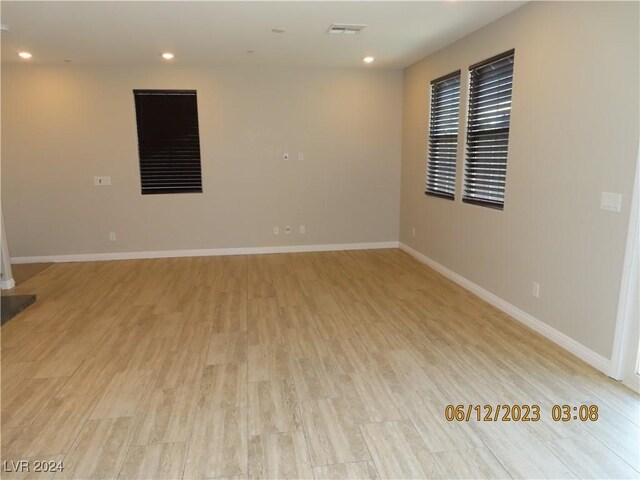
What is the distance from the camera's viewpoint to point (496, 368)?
2861mm

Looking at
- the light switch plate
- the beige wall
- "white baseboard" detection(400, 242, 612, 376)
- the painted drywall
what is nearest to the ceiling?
the beige wall

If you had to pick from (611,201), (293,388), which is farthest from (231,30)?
(611,201)

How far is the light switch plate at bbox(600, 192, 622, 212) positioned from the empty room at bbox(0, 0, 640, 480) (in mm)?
17

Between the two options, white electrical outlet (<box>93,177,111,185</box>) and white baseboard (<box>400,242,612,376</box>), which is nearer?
white baseboard (<box>400,242,612,376</box>)

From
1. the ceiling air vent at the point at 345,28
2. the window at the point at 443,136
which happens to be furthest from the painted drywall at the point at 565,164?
the ceiling air vent at the point at 345,28

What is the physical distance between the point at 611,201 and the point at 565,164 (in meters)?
0.50

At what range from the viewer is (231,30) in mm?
4016

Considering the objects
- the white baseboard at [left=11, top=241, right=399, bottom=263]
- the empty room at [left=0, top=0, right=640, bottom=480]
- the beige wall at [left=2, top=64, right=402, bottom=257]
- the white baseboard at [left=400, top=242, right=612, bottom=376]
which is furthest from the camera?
the white baseboard at [left=11, top=241, right=399, bottom=263]

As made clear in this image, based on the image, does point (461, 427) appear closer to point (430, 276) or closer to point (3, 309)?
point (430, 276)

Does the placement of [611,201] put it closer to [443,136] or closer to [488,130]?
[488,130]

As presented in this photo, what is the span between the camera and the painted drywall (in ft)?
8.73

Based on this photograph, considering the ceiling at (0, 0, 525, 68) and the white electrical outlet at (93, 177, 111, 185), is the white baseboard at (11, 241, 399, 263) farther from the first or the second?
the ceiling at (0, 0, 525, 68)

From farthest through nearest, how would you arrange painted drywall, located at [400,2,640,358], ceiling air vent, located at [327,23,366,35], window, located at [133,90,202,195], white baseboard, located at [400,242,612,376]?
1. window, located at [133,90,202,195]
2. ceiling air vent, located at [327,23,366,35]
3. white baseboard, located at [400,242,612,376]
4. painted drywall, located at [400,2,640,358]
